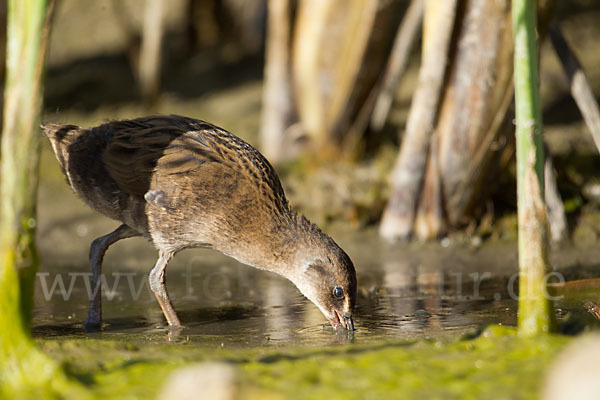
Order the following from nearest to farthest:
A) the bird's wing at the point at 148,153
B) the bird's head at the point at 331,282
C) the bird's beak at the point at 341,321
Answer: the bird's beak at the point at 341,321
the bird's head at the point at 331,282
the bird's wing at the point at 148,153

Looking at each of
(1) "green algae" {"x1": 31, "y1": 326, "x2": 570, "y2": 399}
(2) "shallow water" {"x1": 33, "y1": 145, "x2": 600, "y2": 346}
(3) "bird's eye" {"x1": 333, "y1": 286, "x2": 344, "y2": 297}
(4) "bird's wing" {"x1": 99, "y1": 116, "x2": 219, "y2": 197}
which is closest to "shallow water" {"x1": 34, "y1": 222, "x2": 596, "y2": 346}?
(2) "shallow water" {"x1": 33, "y1": 145, "x2": 600, "y2": 346}

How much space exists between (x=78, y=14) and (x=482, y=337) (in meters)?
13.0

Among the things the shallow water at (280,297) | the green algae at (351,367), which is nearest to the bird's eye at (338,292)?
the shallow water at (280,297)

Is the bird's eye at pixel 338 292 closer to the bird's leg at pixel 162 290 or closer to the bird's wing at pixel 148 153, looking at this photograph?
the bird's leg at pixel 162 290

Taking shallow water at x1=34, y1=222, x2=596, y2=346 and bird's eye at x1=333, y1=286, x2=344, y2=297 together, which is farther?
bird's eye at x1=333, y1=286, x2=344, y2=297

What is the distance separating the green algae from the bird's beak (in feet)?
3.67

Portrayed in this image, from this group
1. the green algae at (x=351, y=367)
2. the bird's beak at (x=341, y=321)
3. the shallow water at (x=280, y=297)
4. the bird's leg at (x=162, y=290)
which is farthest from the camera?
the bird's leg at (x=162, y=290)

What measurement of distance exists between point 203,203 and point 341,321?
1.34 meters

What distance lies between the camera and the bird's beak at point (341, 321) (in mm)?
5863

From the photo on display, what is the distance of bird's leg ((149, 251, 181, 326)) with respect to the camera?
20.2ft

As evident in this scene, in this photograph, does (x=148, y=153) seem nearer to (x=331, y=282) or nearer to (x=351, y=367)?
(x=331, y=282)

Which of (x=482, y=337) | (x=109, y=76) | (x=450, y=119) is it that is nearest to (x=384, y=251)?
(x=450, y=119)

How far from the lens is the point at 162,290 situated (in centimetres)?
638

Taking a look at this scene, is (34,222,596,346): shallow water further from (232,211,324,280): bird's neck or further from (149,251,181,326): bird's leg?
(232,211,324,280): bird's neck
